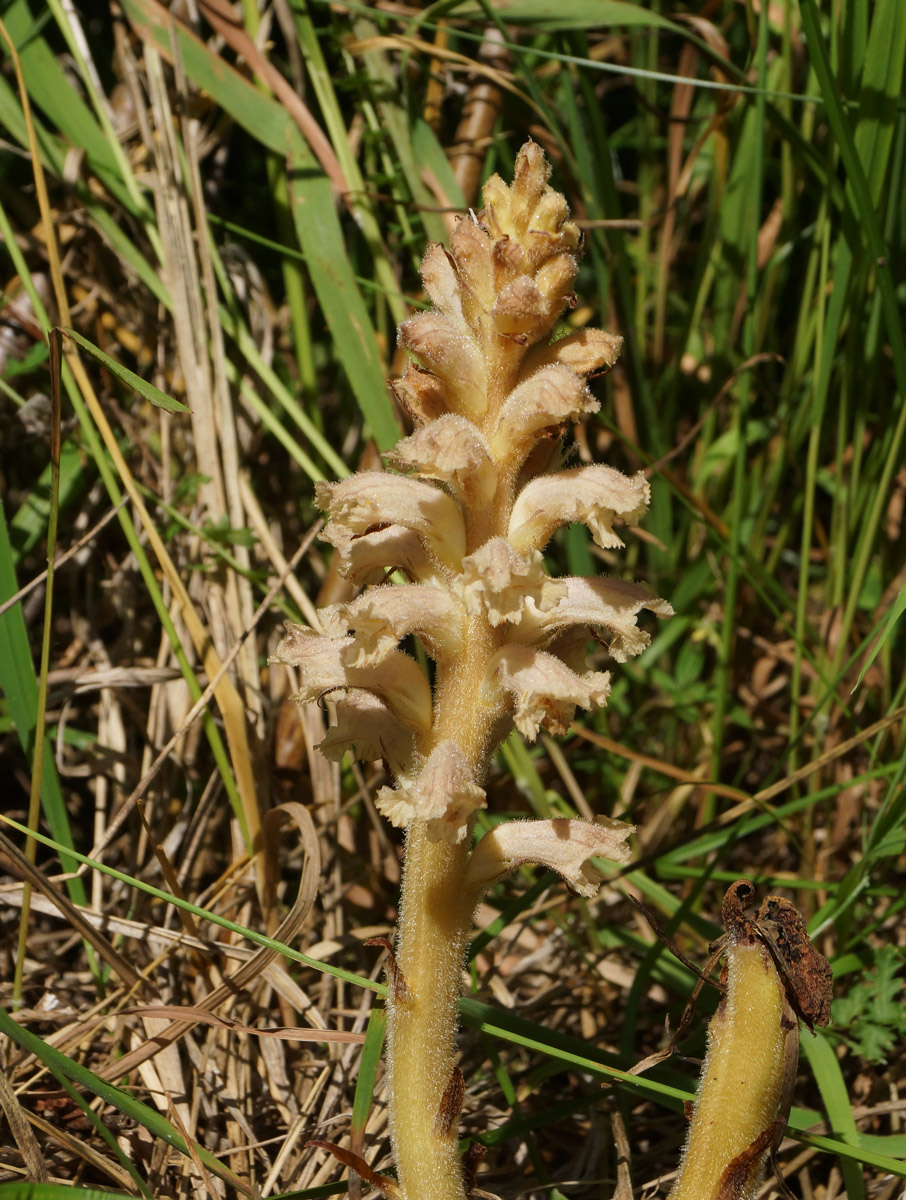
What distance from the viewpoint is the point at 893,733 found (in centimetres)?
265

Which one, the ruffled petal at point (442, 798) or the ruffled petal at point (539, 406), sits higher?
the ruffled petal at point (539, 406)

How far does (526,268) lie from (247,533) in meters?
1.14

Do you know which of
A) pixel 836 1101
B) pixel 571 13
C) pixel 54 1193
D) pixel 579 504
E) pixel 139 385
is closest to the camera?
pixel 54 1193

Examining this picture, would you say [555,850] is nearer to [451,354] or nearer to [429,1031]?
[429,1031]

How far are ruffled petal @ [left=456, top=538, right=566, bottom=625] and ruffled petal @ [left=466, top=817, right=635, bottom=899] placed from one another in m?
0.32

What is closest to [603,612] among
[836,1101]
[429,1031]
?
[429,1031]

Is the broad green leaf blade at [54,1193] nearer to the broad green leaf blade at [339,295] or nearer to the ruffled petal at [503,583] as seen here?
the ruffled petal at [503,583]

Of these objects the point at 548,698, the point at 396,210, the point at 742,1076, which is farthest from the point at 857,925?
the point at 396,210

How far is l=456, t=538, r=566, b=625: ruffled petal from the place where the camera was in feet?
4.53

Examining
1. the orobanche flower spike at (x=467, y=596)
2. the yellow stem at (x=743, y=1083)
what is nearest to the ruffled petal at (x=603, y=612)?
the orobanche flower spike at (x=467, y=596)

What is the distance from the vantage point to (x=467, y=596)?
4.62 ft

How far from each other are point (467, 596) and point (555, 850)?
388 millimetres

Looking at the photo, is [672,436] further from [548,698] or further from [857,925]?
[548,698]

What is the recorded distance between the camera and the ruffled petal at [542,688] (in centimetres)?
139
